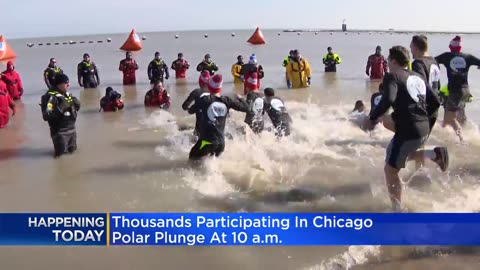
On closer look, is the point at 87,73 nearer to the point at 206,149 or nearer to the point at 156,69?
the point at 156,69

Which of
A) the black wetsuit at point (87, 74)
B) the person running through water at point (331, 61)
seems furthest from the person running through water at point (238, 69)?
the person running through water at point (331, 61)

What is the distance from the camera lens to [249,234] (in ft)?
10.3

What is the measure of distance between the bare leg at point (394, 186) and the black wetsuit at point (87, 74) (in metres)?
12.3

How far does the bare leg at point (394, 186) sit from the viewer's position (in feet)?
14.3

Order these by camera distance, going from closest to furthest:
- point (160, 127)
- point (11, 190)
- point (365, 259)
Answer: point (365, 259), point (11, 190), point (160, 127)

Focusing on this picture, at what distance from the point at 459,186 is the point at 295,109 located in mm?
5385

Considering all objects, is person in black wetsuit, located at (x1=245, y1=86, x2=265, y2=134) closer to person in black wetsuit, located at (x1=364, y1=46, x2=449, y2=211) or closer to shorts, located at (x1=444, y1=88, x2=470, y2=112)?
shorts, located at (x1=444, y1=88, x2=470, y2=112)

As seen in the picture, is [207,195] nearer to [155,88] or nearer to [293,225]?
[293,225]

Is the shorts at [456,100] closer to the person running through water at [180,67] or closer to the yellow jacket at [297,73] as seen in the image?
the yellow jacket at [297,73]

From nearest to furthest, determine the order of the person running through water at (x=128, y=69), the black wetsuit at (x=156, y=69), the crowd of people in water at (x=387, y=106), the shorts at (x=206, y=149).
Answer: the crowd of people in water at (x=387, y=106) → the shorts at (x=206, y=149) → the black wetsuit at (x=156, y=69) → the person running through water at (x=128, y=69)

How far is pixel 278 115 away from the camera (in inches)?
281

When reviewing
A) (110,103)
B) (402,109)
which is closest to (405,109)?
(402,109)

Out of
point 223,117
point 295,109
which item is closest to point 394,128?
point 223,117

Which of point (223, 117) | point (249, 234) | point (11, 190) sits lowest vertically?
point (11, 190)
